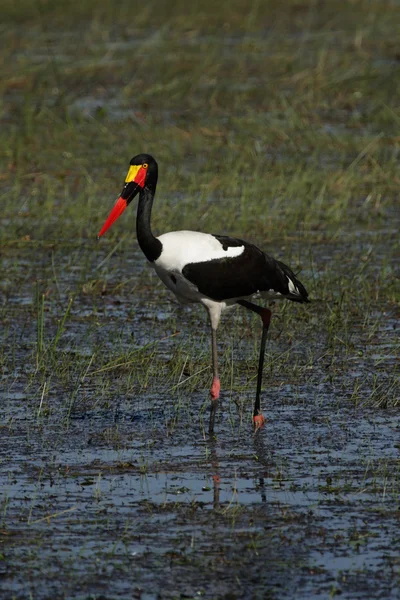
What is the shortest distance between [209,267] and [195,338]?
150 centimetres

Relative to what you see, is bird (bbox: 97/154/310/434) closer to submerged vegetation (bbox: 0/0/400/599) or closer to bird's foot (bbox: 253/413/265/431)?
bird's foot (bbox: 253/413/265/431)

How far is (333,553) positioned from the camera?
4508mm

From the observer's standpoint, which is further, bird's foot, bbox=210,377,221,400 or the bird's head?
the bird's head

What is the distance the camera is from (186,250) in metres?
6.31

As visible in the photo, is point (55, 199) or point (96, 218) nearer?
point (96, 218)

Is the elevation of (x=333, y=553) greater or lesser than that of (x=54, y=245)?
greater

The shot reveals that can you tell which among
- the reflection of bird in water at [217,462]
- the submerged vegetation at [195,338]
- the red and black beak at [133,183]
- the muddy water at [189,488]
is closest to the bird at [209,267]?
the red and black beak at [133,183]

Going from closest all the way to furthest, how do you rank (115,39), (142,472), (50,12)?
(142,472), (115,39), (50,12)

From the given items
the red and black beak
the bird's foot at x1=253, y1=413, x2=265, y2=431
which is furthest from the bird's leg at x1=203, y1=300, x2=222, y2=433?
the red and black beak

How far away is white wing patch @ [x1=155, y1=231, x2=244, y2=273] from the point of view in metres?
6.28

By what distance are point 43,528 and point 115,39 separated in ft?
49.4

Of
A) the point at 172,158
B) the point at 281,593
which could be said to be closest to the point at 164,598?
the point at 281,593

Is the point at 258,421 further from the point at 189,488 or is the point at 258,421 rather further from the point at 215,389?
the point at 189,488

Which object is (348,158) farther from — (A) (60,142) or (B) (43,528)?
(B) (43,528)
